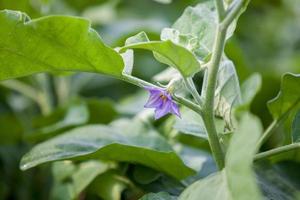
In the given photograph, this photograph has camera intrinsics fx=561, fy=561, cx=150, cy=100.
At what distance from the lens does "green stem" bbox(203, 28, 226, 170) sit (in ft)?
2.12

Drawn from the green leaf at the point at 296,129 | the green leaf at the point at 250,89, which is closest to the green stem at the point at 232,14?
the green leaf at the point at 296,129

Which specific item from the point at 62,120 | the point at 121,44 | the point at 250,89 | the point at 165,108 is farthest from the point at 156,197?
the point at 121,44

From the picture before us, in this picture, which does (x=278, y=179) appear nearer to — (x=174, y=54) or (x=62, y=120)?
(x=174, y=54)

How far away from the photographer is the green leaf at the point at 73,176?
3.00 feet

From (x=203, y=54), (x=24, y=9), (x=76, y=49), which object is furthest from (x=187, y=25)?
(x=24, y=9)

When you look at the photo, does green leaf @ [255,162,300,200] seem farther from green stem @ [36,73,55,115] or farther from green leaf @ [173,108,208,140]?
green stem @ [36,73,55,115]

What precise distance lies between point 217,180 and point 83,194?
0.38 metres

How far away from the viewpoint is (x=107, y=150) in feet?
2.64

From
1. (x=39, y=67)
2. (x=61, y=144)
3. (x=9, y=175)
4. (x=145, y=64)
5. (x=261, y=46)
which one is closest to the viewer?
(x=39, y=67)

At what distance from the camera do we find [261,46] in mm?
1835

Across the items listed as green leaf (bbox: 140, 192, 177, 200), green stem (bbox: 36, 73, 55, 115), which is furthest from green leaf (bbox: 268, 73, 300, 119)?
green stem (bbox: 36, 73, 55, 115)

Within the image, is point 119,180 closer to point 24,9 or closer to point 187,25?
point 187,25

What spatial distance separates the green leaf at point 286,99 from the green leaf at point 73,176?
0.30m

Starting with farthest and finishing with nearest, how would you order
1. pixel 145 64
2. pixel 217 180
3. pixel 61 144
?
pixel 145 64 → pixel 61 144 → pixel 217 180
